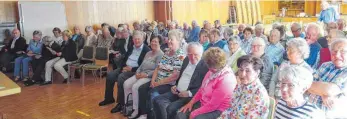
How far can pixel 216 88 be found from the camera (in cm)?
272

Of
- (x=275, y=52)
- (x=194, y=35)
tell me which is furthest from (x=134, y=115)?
(x=194, y=35)

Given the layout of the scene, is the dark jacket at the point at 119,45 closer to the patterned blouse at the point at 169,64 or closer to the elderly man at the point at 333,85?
the patterned blouse at the point at 169,64

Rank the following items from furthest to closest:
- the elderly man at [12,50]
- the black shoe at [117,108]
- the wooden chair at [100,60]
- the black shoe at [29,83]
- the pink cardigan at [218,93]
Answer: the elderly man at [12,50]
the black shoe at [29,83]
the wooden chair at [100,60]
the black shoe at [117,108]
the pink cardigan at [218,93]

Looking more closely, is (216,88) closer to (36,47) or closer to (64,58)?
(64,58)

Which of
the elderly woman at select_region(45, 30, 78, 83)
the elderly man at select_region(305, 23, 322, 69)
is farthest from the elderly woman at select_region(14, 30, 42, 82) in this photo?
the elderly man at select_region(305, 23, 322, 69)

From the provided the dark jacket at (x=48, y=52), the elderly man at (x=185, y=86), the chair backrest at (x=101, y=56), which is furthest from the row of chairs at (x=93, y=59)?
the elderly man at (x=185, y=86)

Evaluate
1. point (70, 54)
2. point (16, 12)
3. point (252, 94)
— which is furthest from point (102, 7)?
point (252, 94)

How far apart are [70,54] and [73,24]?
10.8ft

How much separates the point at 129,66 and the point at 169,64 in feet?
3.58

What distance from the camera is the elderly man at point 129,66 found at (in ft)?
14.8

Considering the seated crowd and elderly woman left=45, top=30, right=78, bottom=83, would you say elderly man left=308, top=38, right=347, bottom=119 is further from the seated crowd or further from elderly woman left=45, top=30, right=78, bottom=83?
elderly woman left=45, top=30, right=78, bottom=83

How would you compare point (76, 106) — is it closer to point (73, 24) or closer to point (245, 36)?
point (245, 36)

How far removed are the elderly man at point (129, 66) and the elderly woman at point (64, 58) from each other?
A: 1.77 metres

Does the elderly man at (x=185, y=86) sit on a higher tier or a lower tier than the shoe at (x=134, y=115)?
higher
